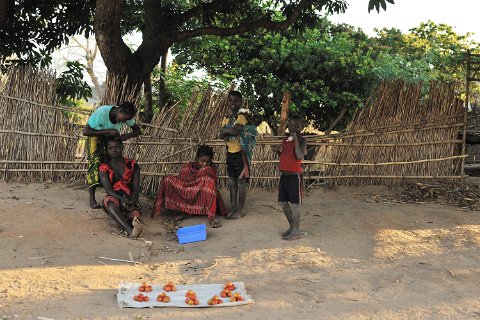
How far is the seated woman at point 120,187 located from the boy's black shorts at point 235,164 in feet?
3.20

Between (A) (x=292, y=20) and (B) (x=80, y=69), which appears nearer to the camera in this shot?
(A) (x=292, y=20)

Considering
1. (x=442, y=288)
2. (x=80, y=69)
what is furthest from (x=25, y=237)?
(x=80, y=69)

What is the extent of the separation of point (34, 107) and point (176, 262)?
3273mm

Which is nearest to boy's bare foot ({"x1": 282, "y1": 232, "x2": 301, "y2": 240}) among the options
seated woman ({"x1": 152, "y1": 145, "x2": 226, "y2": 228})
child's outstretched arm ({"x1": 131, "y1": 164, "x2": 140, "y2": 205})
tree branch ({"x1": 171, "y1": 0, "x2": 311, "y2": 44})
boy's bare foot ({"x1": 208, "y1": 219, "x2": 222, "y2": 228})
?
boy's bare foot ({"x1": 208, "y1": 219, "x2": 222, "y2": 228})

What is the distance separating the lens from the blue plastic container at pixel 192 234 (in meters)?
4.86

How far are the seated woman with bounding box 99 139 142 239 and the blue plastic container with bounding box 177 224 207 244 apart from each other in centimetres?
39

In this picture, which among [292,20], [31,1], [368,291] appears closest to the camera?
[368,291]

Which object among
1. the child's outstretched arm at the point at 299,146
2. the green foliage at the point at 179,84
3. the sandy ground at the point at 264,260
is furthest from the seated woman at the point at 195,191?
the green foliage at the point at 179,84

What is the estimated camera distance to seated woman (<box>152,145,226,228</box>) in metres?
5.35

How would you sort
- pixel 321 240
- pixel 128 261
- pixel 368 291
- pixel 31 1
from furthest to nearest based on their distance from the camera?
pixel 31 1 < pixel 321 240 < pixel 128 261 < pixel 368 291

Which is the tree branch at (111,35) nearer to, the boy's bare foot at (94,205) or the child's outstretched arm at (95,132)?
the child's outstretched arm at (95,132)

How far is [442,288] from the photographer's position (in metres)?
3.71

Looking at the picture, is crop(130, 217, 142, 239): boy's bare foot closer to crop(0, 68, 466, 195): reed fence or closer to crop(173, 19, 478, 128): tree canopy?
crop(0, 68, 466, 195): reed fence

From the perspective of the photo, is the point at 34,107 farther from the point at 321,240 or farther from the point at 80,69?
the point at 321,240
